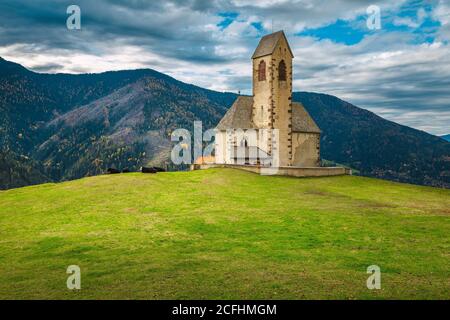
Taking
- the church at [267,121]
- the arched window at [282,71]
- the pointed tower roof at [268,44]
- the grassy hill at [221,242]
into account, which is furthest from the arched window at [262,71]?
the grassy hill at [221,242]

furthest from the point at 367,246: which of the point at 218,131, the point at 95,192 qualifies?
the point at 218,131

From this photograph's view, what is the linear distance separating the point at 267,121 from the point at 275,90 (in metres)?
5.35

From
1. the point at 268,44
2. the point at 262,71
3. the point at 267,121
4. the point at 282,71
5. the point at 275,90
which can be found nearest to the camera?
the point at 267,121

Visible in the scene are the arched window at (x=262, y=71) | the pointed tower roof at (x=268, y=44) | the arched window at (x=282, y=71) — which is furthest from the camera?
the arched window at (x=262, y=71)

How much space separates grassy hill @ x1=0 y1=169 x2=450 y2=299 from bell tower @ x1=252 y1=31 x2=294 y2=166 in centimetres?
2453

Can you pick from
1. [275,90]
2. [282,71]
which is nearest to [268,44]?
[282,71]

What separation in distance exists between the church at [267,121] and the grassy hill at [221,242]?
78.3ft

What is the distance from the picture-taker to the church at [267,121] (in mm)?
63062

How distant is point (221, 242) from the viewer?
21.2 metres

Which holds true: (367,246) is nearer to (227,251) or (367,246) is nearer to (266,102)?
(227,251)

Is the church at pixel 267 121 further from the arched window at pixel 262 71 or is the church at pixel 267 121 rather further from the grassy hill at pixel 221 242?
the grassy hill at pixel 221 242

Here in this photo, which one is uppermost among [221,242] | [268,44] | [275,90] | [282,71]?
[268,44]

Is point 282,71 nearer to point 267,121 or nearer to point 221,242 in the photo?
point 267,121
